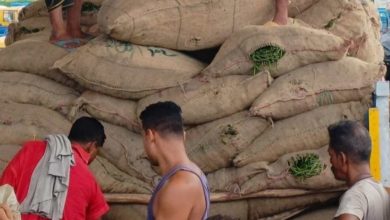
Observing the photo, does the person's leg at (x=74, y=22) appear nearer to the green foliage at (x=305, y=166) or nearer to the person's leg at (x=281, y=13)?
the person's leg at (x=281, y=13)

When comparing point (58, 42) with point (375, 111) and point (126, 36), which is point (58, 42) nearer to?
point (126, 36)

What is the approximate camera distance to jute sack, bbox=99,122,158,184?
4445 mm

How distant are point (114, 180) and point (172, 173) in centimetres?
157

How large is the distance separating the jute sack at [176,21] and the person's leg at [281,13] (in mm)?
145

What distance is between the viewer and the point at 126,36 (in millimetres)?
4723

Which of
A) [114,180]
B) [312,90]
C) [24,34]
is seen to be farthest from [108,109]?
[24,34]

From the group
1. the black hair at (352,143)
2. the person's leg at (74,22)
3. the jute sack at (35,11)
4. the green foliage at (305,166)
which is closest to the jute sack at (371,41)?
the green foliage at (305,166)

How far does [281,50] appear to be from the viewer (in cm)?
445

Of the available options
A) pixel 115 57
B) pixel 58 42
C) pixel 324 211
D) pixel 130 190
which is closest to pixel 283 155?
pixel 324 211

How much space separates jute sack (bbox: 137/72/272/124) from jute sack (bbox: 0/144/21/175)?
85 centimetres

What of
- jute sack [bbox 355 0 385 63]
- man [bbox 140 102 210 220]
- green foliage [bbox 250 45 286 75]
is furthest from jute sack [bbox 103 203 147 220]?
jute sack [bbox 355 0 385 63]

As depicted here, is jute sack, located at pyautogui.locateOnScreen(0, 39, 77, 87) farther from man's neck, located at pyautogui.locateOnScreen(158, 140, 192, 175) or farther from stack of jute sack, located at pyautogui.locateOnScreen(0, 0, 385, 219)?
man's neck, located at pyautogui.locateOnScreen(158, 140, 192, 175)

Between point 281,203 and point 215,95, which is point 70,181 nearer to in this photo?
point 215,95

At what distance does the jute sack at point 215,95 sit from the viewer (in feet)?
14.4
